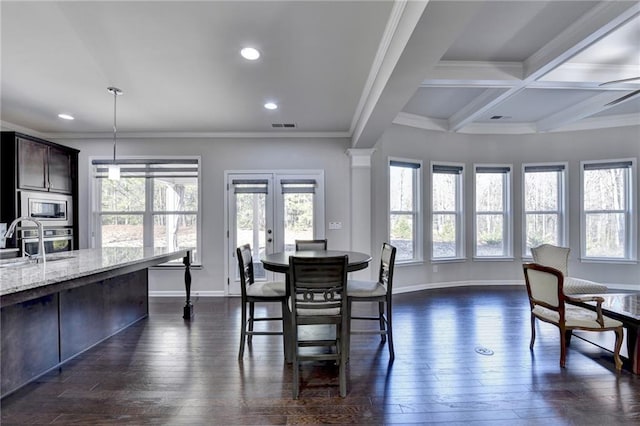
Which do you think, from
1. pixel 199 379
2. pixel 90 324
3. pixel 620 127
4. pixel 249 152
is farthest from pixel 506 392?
pixel 620 127

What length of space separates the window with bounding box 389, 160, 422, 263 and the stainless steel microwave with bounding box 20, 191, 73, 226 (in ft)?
16.6

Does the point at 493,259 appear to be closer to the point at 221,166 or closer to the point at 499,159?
the point at 499,159

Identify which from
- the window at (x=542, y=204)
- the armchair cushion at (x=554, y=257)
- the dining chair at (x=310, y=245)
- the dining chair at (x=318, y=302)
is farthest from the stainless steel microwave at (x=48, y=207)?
the window at (x=542, y=204)

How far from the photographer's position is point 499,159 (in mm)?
Answer: 5613

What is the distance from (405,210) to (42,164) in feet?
17.9

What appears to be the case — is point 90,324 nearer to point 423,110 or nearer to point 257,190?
point 257,190

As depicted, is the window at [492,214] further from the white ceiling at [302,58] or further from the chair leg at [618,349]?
the chair leg at [618,349]

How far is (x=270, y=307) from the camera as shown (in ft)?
14.2

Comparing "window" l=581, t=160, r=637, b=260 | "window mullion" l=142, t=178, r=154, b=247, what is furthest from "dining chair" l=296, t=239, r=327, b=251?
"window" l=581, t=160, r=637, b=260

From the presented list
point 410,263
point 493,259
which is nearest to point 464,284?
point 493,259

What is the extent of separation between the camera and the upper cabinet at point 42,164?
12.8 feet

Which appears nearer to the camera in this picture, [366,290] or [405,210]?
[366,290]

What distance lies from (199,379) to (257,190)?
3083 mm

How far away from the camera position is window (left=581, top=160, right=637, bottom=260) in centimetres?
523
